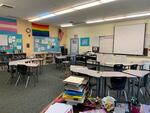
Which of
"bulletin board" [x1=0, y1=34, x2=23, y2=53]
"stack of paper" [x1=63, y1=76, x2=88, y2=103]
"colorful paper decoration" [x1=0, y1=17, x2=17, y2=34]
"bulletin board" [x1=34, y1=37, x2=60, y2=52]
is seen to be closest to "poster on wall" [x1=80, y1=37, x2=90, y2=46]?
"bulletin board" [x1=34, y1=37, x2=60, y2=52]

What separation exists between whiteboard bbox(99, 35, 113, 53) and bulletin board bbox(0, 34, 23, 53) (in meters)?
5.48

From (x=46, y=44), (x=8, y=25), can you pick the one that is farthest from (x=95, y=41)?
(x=8, y=25)

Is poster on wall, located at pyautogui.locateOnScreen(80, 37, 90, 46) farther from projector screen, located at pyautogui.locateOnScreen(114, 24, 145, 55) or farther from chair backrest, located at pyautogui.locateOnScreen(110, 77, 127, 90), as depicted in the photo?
chair backrest, located at pyautogui.locateOnScreen(110, 77, 127, 90)

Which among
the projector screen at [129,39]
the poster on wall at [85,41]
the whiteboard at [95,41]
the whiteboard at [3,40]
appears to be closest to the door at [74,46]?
the poster on wall at [85,41]

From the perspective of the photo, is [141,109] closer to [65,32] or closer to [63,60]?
[63,60]

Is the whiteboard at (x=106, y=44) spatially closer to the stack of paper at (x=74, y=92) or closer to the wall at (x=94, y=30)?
the wall at (x=94, y=30)

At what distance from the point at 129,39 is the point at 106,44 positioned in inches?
65.7

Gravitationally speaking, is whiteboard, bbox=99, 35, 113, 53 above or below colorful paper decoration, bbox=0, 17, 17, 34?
below

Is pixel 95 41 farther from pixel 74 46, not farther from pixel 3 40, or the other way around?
pixel 3 40

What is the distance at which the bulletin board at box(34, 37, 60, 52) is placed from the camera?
369 inches

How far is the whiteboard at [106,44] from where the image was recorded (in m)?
8.68

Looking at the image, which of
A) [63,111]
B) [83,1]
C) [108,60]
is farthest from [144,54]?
[63,111]

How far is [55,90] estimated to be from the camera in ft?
14.3

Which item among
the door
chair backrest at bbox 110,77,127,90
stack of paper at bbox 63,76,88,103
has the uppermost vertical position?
the door
